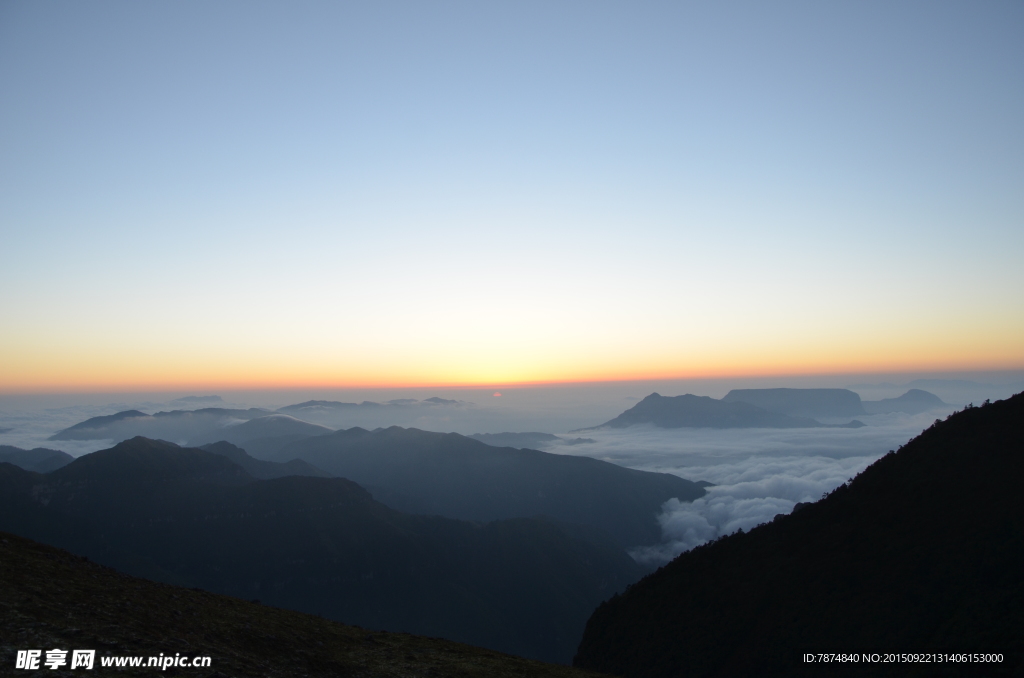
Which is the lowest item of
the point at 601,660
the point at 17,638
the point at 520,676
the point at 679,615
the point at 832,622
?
the point at 601,660

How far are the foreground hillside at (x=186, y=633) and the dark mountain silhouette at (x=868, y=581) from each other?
29.9 metres

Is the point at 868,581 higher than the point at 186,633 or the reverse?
the reverse

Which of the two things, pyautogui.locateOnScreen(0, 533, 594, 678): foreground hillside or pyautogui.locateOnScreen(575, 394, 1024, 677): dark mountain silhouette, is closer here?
pyautogui.locateOnScreen(0, 533, 594, 678): foreground hillside

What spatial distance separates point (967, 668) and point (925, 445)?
156 ft

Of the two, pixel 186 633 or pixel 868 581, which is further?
pixel 868 581

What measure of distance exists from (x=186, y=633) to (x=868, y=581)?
2693 inches

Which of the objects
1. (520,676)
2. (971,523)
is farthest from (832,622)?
(520,676)

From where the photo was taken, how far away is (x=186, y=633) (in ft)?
105

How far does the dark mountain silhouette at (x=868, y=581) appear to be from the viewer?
49750 mm

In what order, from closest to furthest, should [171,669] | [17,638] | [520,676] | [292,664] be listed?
[17,638]
[171,669]
[292,664]
[520,676]

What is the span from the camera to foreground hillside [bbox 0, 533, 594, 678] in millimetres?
25781

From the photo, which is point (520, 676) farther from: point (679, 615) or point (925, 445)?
point (925, 445)

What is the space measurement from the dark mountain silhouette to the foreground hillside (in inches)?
1178

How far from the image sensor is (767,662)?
56781 mm
